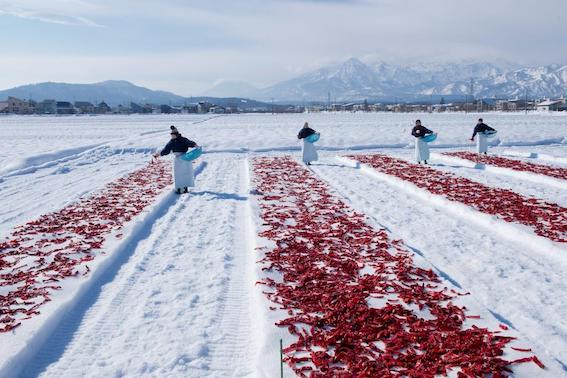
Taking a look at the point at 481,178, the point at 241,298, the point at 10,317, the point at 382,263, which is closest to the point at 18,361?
the point at 10,317

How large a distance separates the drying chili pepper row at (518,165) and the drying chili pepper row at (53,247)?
13.0 meters

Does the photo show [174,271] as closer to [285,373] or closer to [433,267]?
[285,373]

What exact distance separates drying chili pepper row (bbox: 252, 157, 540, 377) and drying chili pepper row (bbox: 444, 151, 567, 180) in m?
9.76

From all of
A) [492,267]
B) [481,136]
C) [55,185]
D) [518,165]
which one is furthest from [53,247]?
[481,136]

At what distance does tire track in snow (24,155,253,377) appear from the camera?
4918mm

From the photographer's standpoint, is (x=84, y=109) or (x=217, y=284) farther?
(x=84, y=109)

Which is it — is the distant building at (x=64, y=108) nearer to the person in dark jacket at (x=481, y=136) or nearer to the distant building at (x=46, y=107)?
the distant building at (x=46, y=107)

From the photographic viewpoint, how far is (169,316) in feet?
19.7

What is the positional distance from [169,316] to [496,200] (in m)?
9.40

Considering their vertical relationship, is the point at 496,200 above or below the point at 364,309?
above

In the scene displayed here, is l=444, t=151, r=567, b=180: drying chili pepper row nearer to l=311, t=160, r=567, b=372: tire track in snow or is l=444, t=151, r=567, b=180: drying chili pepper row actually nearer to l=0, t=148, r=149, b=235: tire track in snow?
l=311, t=160, r=567, b=372: tire track in snow

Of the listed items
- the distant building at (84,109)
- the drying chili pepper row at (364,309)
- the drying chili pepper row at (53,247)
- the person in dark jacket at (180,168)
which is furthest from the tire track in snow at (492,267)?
the distant building at (84,109)

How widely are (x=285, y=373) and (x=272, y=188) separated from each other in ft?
35.6

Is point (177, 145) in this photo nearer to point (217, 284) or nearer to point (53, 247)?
point (53, 247)
